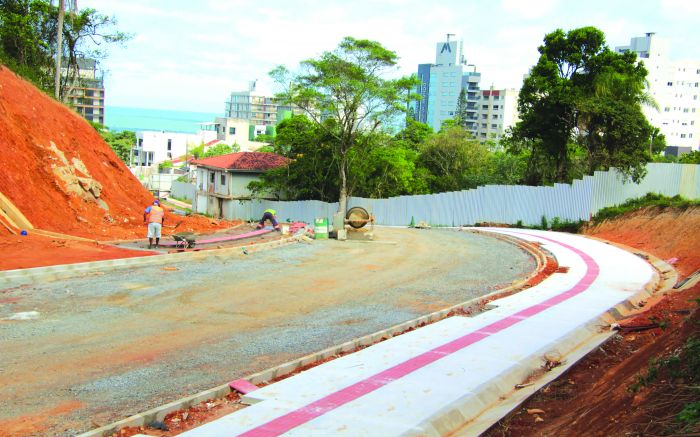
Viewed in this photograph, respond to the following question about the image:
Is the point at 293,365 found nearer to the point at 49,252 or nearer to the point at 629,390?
the point at 629,390

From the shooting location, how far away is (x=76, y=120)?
30688 millimetres

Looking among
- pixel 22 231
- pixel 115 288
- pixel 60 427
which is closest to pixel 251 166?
pixel 22 231

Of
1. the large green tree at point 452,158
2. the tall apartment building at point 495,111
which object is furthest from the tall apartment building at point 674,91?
the large green tree at point 452,158

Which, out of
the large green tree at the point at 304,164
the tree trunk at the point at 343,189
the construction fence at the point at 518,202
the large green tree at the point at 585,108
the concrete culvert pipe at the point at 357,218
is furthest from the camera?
the large green tree at the point at 304,164

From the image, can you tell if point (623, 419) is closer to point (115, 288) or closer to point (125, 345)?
point (125, 345)

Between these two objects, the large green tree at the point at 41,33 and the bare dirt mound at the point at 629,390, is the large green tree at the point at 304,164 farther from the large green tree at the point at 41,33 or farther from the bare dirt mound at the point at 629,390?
the bare dirt mound at the point at 629,390

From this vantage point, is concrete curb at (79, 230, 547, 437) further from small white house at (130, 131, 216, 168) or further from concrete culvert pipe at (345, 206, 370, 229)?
small white house at (130, 131, 216, 168)

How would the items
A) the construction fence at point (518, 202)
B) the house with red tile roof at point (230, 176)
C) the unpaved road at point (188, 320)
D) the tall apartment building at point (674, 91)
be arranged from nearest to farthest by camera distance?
the unpaved road at point (188, 320)
the construction fence at point (518, 202)
the house with red tile roof at point (230, 176)
the tall apartment building at point (674, 91)

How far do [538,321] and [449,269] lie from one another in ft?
25.2

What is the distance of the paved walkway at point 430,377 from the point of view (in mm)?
7273

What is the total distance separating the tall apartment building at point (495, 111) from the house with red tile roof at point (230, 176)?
Result: 11054 cm

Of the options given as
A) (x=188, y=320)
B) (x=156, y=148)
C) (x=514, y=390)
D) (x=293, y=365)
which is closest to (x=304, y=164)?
(x=188, y=320)

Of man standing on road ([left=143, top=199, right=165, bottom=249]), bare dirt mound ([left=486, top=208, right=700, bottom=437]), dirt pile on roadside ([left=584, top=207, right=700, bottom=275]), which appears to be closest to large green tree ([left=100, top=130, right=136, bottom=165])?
man standing on road ([left=143, top=199, right=165, bottom=249])

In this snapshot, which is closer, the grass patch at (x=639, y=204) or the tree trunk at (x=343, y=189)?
the grass patch at (x=639, y=204)
